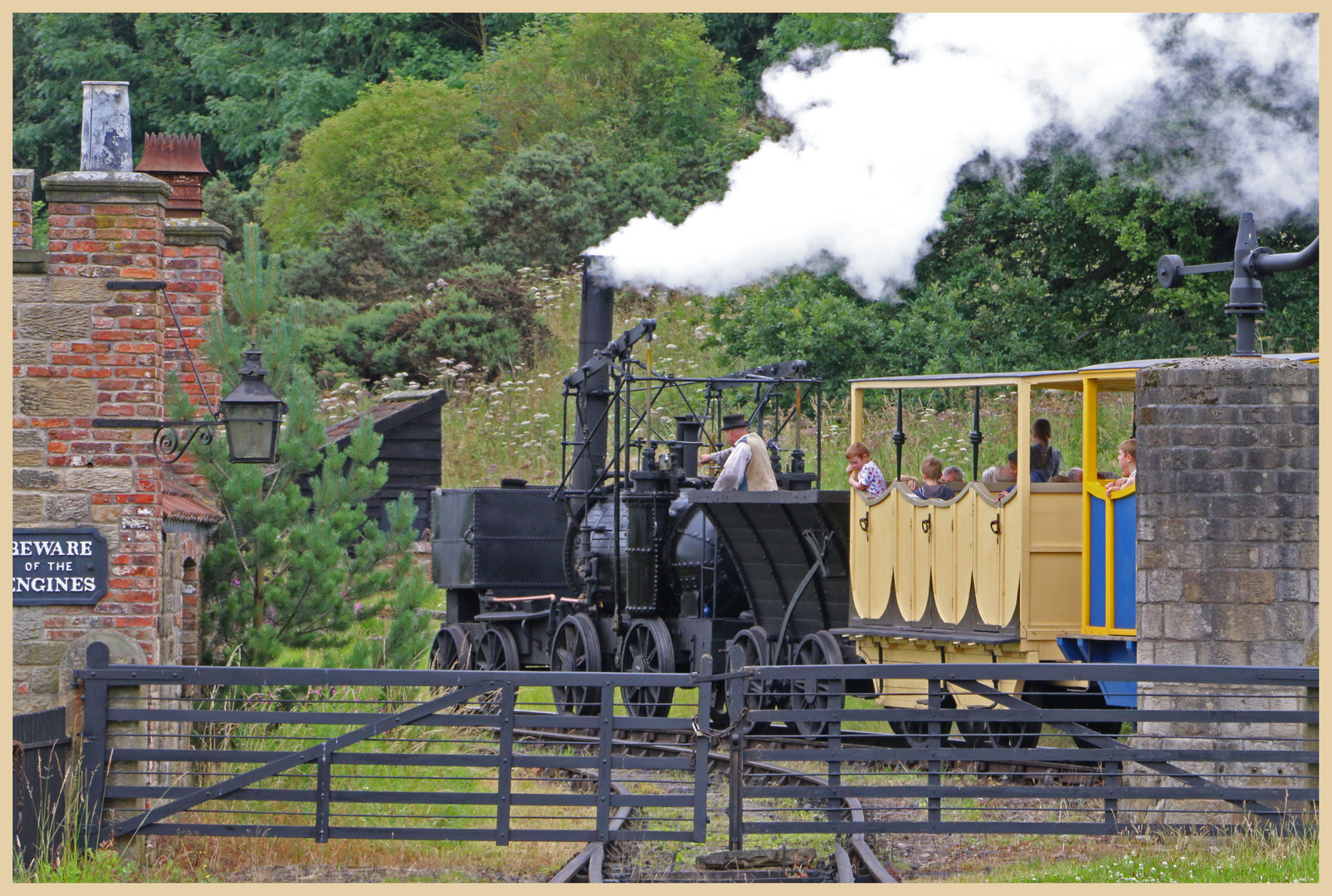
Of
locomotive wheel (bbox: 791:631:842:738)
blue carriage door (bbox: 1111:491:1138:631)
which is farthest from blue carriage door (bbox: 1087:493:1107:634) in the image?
locomotive wheel (bbox: 791:631:842:738)

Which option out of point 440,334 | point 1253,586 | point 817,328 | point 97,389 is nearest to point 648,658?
point 817,328

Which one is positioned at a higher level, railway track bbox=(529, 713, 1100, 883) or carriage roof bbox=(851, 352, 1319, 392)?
carriage roof bbox=(851, 352, 1319, 392)

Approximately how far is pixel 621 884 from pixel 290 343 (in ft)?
18.6

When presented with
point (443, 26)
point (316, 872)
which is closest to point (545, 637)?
point (316, 872)

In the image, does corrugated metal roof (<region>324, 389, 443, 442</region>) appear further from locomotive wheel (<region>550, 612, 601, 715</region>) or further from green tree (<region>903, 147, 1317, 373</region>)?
green tree (<region>903, 147, 1317, 373</region>)

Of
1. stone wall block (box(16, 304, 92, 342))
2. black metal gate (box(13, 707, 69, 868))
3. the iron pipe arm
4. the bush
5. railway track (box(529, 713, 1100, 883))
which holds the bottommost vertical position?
railway track (box(529, 713, 1100, 883))

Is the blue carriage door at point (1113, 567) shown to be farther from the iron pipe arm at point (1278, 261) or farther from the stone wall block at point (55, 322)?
the stone wall block at point (55, 322)

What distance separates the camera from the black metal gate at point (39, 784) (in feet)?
27.1

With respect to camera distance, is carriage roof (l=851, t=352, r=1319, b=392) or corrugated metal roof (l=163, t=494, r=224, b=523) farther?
corrugated metal roof (l=163, t=494, r=224, b=523)

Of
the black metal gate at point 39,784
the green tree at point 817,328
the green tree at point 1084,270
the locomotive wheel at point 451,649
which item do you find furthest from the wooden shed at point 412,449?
the black metal gate at point 39,784

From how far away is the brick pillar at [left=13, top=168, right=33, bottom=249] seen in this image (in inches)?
437

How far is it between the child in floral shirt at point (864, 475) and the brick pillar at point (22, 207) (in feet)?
20.8

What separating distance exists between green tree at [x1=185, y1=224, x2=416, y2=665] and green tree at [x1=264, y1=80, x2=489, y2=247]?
25577mm

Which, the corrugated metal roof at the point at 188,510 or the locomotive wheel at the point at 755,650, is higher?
the corrugated metal roof at the point at 188,510
